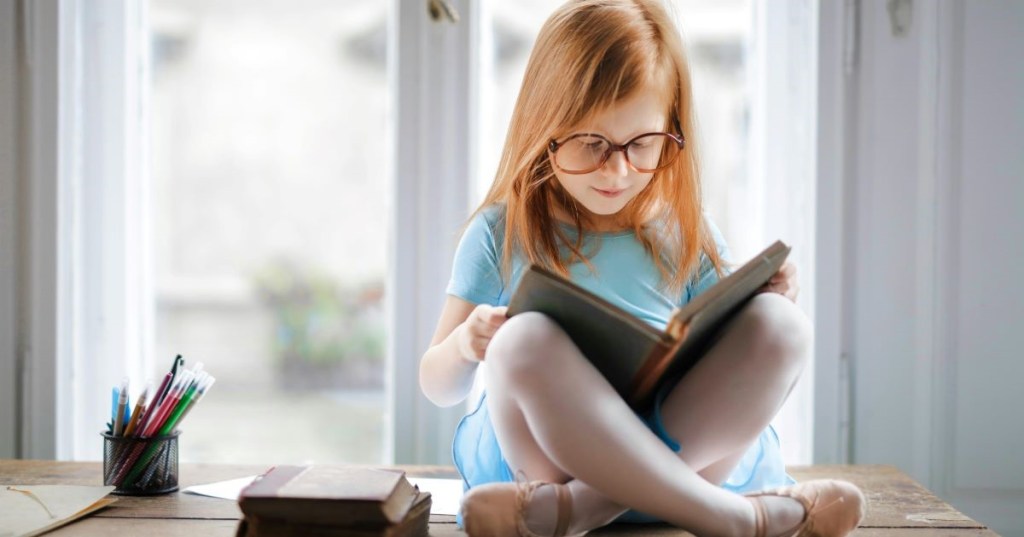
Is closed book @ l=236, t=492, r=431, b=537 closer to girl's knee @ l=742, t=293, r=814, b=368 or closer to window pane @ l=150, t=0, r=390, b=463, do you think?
girl's knee @ l=742, t=293, r=814, b=368

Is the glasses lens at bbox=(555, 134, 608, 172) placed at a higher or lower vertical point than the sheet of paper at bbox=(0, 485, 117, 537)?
higher

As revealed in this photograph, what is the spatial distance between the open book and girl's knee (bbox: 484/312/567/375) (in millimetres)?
16

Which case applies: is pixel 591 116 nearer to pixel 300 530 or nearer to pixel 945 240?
pixel 300 530

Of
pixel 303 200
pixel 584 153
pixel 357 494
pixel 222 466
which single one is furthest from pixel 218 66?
pixel 357 494

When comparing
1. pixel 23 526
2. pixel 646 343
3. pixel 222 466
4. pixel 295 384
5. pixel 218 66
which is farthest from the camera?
pixel 295 384

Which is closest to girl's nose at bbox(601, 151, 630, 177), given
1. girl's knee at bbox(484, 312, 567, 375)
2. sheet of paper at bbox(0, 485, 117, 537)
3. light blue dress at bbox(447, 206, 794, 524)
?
light blue dress at bbox(447, 206, 794, 524)

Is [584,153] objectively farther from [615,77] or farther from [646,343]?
[646,343]

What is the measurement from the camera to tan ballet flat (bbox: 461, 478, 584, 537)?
1.01 metres

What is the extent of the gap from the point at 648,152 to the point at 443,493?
0.57 meters

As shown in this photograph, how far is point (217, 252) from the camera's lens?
2387 millimetres

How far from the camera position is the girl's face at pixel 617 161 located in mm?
1213

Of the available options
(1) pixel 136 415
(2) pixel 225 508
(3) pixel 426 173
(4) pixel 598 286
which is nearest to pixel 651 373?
(4) pixel 598 286

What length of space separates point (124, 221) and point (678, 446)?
1328mm

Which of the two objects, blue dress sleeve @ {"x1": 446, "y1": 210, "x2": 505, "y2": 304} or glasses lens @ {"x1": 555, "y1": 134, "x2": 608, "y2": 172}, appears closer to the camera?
glasses lens @ {"x1": 555, "y1": 134, "x2": 608, "y2": 172}
